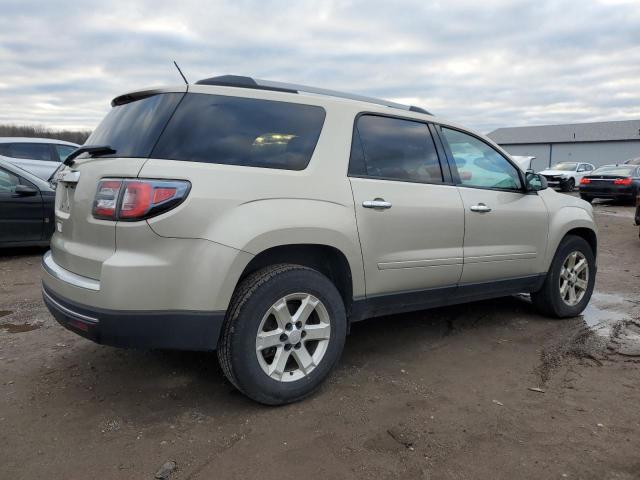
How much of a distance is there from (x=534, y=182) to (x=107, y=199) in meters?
3.51

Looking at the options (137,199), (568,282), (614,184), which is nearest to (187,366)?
(137,199)

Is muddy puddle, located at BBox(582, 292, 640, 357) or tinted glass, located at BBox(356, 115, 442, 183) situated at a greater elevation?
tinted glass, located at BBox(356, 115, 442, 183)

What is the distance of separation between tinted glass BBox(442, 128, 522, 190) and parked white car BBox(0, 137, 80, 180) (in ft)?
28.2

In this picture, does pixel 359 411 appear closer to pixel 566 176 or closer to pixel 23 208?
pixel 23 208

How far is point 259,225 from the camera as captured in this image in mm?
2932

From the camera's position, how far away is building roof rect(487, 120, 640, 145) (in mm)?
57062

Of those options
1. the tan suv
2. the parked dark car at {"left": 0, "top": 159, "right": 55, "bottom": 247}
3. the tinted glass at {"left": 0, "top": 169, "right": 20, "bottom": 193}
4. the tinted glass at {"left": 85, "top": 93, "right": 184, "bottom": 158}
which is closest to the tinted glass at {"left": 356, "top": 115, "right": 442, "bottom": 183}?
the tan suv

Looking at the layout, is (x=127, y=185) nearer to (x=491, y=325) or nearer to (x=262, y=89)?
(x=262, y=89)

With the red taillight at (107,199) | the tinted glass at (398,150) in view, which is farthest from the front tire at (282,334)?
the tinted glass at (398,150)

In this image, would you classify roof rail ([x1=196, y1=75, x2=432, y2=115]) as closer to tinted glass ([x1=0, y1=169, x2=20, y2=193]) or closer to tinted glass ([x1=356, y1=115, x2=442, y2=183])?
tinted glass ([x1=356, y1=115, x2=442, y2=183])

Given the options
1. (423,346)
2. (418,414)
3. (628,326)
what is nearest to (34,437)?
(418,414)

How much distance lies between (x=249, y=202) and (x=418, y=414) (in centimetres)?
154

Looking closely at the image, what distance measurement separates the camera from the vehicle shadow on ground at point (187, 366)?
320 cm

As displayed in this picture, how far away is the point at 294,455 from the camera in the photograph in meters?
2.66
